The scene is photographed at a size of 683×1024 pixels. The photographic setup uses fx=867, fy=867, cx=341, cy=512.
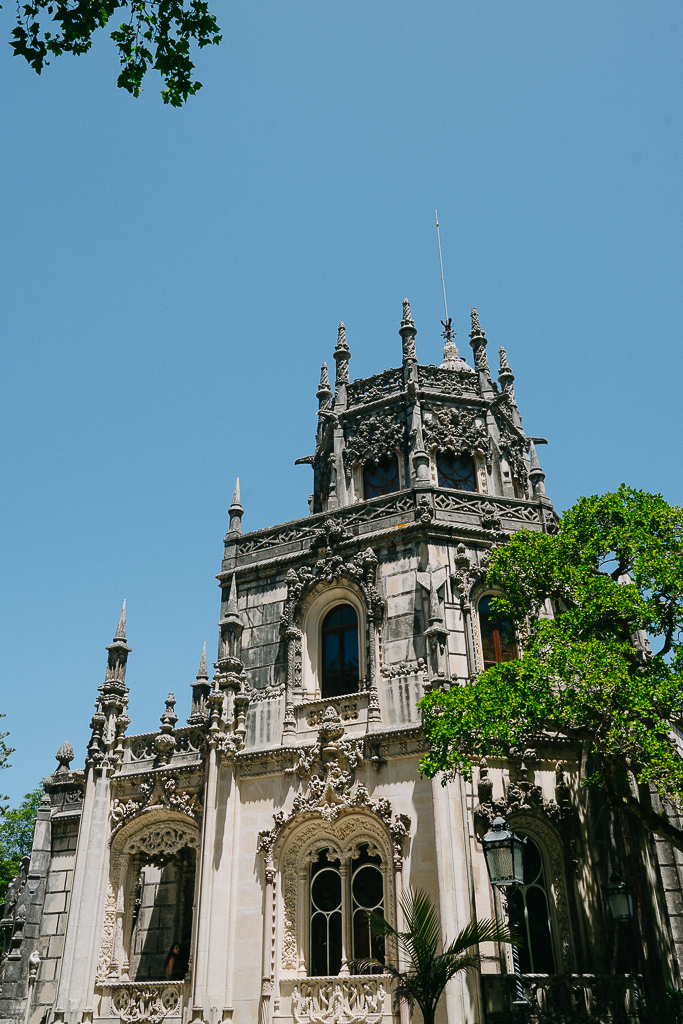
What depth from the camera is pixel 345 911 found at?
19.3 m

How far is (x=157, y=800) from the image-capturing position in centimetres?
2192

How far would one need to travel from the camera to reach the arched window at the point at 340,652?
22.1m

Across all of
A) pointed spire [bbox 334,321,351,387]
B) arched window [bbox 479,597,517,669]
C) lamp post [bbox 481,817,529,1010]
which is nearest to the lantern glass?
lamp post [bbox 481,817,529,1010]

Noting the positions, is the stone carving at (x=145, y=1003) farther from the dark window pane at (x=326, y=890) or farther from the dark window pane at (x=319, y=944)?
the dark window pane at (x=326, y=890)

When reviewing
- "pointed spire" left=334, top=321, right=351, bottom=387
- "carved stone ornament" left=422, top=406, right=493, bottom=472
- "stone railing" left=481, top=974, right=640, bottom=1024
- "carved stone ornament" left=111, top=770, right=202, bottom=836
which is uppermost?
"pointed spire" left=334, top=321, right=351, bottom=387

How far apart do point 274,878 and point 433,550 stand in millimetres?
8622

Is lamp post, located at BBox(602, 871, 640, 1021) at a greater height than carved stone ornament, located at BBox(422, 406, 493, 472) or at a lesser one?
lesser

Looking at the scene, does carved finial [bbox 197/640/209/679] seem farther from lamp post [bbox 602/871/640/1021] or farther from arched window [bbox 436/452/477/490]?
lamp post [bbox 602/871/640/1021]

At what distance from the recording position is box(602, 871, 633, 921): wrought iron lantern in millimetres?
16859

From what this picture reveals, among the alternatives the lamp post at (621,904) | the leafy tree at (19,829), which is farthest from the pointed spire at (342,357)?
the leafy tree at (19,829)

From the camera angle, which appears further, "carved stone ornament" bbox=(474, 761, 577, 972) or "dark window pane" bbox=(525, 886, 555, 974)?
"carved stone ornament" bbox=(474, 761, 577, 972)

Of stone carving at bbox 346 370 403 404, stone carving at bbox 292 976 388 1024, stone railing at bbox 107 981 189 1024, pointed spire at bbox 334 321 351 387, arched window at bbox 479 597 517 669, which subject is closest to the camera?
stone carving at bbox 292 976 388 1024

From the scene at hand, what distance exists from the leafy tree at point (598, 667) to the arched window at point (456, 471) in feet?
27.2

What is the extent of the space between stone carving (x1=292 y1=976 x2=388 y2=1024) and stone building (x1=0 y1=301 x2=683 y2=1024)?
42 mm
